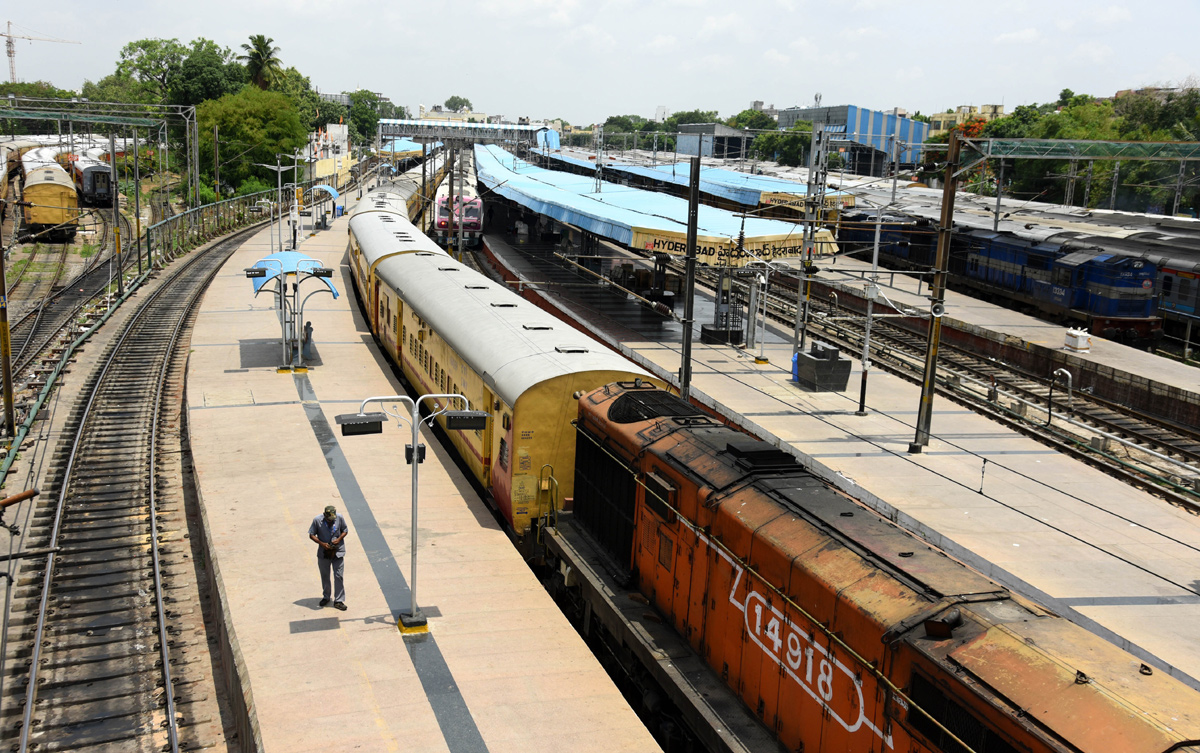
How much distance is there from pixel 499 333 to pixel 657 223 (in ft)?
69.4

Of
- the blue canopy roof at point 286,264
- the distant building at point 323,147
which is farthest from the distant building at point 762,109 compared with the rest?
the blue canopy roof at point 286,264

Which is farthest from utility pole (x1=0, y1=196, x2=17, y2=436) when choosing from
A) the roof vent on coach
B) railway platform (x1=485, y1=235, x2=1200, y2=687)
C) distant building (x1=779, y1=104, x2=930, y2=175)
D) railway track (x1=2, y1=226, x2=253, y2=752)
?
distant building (x1=779, y1=104, x2=930, y2=175)

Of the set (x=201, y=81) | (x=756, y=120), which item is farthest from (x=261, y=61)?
(x=756, y=120)

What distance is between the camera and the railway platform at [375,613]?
1115 centimetres

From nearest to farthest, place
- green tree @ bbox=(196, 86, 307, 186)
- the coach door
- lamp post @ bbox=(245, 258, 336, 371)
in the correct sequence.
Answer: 1. the coach door
2. lamp post @ bbox=(245, 258, 336, 371)
3. green tree @ bbox=(196, 86, 307, 186)

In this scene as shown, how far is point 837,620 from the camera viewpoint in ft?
29.1

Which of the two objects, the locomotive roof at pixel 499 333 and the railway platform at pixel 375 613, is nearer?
the railway platform at pixel 375 613

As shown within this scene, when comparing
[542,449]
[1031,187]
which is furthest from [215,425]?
[1031,187]

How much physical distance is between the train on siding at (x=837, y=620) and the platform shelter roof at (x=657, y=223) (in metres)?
21.8

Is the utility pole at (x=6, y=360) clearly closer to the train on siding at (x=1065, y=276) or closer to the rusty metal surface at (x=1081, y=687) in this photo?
the rusty metal surface at (x=1081, y=687)

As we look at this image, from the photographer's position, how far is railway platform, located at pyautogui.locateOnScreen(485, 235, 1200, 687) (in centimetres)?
1614

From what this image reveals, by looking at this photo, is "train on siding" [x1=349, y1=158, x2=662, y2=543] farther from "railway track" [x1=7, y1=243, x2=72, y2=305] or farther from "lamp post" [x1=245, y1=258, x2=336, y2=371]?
"railway track" [x1=7, y1=243, x2=72, y2=305]

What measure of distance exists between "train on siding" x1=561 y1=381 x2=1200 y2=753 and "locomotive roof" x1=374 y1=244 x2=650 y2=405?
2.36 m

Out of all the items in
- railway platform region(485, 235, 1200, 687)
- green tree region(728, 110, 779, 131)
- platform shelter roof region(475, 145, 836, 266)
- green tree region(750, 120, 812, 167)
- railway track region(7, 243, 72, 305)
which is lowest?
railway platform region(485, 235, 1200, 687)
